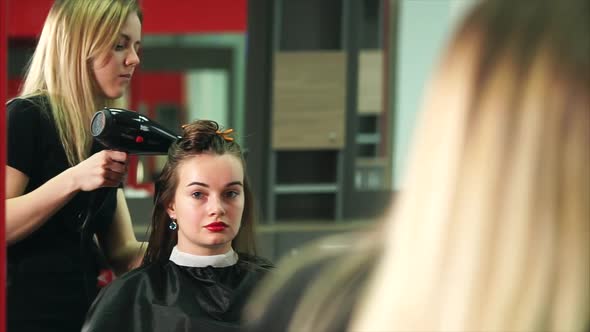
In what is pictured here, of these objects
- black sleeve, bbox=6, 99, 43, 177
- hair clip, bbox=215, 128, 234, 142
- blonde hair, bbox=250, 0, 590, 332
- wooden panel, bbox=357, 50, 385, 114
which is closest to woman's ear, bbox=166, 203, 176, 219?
hair clip, bbox=215, 128, 234, 142

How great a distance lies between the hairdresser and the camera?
6.98 ft

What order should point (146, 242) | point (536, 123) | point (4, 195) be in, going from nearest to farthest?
point (536, 123)
point (4, 195)
point (146, 242)

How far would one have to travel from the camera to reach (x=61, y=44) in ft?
7.12

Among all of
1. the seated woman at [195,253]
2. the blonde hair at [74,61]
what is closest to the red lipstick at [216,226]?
the seated woman at [195,253]

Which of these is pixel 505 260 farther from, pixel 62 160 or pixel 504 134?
pixel 62 160

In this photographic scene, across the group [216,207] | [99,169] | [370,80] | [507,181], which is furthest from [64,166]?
[507,181]

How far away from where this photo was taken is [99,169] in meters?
2.12

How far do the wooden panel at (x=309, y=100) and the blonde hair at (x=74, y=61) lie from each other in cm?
43

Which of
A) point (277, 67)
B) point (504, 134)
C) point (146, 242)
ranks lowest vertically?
→ point (146, 242)

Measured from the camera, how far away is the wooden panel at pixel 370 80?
7.35 ft

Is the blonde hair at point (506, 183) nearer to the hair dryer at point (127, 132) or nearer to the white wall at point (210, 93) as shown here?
the hair dryer at point (127, 132)

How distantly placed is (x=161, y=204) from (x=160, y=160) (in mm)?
113

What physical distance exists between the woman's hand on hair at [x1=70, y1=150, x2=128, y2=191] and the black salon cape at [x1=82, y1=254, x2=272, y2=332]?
308 millimetres

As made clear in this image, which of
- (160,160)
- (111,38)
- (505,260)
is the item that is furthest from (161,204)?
(505,260)
